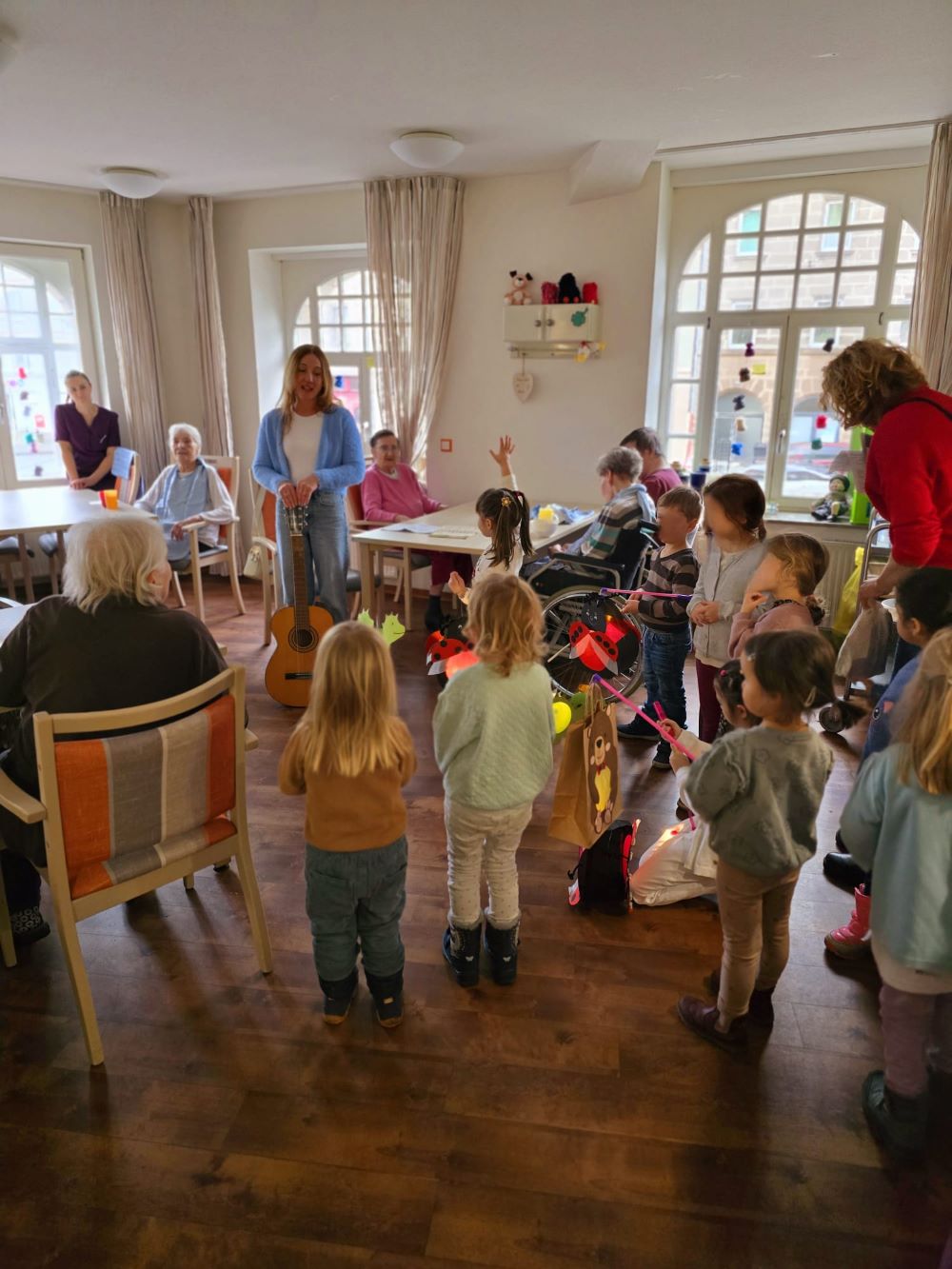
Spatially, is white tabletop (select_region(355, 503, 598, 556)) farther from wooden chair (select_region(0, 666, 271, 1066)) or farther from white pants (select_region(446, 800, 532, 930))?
wooden chair (select_region(0, 666, 271, 1066))

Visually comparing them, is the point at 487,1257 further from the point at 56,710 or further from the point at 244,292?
the point at 244,292

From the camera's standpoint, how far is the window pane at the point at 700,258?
5074 mm

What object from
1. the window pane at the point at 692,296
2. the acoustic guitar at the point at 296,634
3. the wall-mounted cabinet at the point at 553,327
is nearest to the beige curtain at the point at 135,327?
the wall-mounted cabinet at the point at 553,327

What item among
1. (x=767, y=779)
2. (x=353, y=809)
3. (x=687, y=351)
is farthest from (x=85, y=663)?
(x=687, y=351)

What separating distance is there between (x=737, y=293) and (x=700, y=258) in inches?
12.6

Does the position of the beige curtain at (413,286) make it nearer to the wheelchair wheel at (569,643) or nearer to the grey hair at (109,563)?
the wheelchair wheel at (569,643)

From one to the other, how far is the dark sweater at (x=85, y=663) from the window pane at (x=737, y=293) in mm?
4376

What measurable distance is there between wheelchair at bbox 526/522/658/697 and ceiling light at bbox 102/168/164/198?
3472 millimetres

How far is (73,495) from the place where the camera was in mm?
4949

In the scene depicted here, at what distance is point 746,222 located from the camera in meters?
4.96

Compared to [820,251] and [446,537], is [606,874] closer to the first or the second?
[446,537]

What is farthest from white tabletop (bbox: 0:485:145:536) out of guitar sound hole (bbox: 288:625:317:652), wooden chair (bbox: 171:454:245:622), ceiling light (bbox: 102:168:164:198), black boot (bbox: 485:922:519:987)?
black boot (bbox: 485:922:519:987)

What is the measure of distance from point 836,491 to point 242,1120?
450cm

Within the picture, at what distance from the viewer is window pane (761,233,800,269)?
4.89 metres
